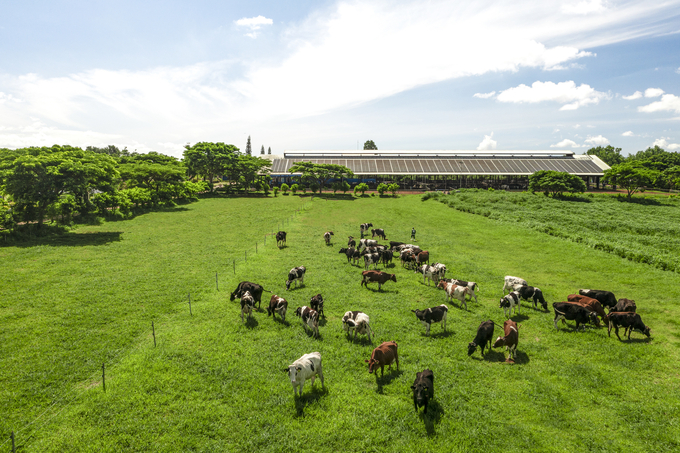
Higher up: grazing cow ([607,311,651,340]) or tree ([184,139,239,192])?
tree ([184,139,239,192])

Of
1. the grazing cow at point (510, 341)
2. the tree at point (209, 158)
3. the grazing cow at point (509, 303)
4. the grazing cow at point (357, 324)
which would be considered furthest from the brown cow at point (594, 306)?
the tree at point (209, 158)

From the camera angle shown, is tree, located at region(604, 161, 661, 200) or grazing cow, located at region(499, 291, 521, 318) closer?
grazing cow, located at region(499, 291, 521, 318)

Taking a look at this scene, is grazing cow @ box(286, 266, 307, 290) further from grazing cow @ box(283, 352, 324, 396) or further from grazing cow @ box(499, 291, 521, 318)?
grazing cow @ box(499, 291, 521, 318)

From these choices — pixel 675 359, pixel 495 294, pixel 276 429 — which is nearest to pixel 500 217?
pixel 495 294

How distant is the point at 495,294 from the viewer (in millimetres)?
16281

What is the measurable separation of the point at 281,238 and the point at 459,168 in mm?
70261

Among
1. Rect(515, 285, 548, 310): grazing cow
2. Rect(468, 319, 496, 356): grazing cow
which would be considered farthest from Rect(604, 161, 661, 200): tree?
Rect(468, 319, 496, 356): grazing cow

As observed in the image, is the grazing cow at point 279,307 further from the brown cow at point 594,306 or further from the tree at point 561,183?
the tree at point 561,183

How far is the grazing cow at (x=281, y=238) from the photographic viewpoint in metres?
26.5

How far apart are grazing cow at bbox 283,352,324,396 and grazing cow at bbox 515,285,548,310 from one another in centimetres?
1145

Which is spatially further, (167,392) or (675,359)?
(675,359)

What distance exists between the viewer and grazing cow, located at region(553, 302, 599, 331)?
40.8 ft

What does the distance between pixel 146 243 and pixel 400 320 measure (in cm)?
2431

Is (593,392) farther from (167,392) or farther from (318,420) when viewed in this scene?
(167,392)
